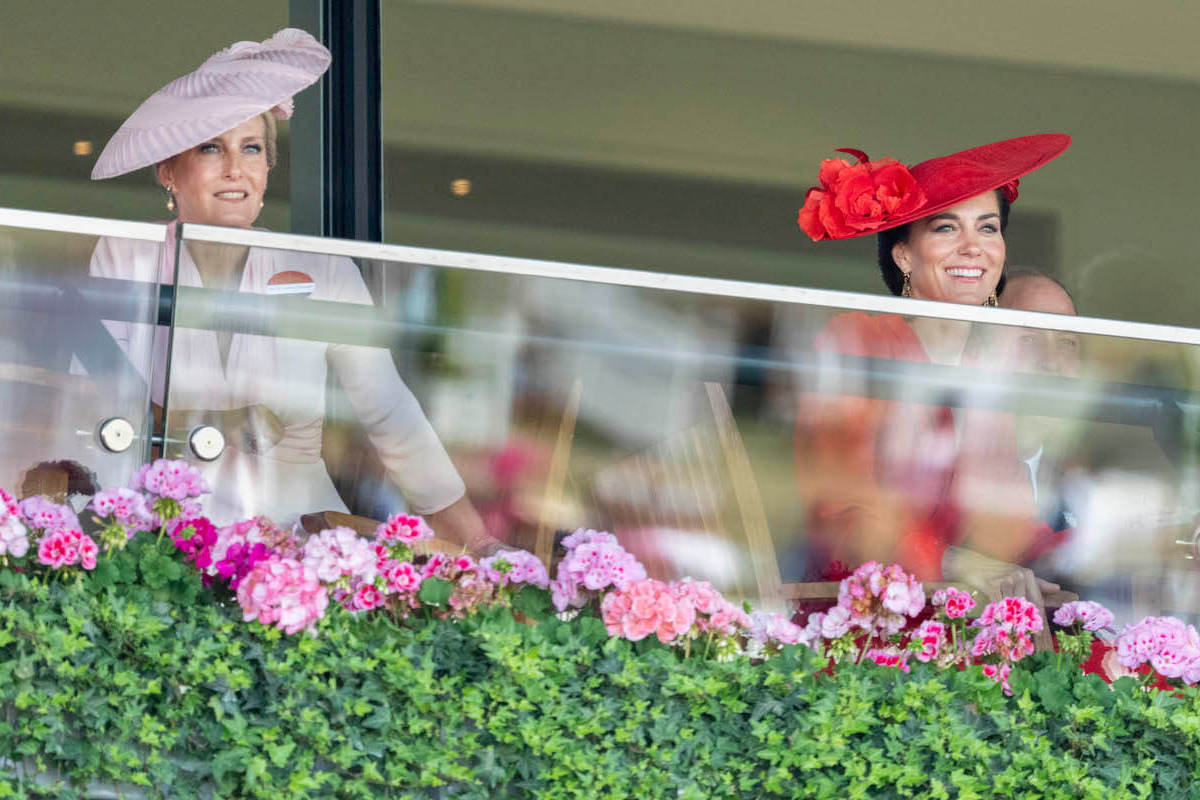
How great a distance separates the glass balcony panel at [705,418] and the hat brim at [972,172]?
82 centimetres

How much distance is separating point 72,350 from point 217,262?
288 millimetres

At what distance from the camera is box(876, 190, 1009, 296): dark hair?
4.09 metres

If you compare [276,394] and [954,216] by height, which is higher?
[954,216]

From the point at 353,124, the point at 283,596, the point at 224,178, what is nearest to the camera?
the point at 283,596

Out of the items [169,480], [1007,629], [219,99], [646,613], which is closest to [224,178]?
[219,99]

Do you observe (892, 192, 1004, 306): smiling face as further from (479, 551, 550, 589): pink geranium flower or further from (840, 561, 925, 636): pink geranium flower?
(479, 551, 550, 589): pink geranium flower

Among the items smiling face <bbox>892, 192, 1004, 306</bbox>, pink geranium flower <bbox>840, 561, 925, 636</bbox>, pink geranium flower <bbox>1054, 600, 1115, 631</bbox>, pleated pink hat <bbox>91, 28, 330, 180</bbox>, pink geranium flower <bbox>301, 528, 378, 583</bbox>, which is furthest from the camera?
smiling face <bbox>892, 192, 1004, 306</bbox>

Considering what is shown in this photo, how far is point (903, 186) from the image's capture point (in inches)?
159

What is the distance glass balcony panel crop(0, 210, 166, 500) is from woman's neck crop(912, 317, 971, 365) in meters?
1.32

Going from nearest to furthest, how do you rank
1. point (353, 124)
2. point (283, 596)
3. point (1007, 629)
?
point (283, 596) → point (1007, 629) → point (353, 124)

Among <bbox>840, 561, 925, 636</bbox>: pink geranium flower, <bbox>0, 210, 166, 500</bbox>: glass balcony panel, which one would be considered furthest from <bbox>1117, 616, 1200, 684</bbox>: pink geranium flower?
<bbox>0, 210, 166, 500</bbox>: glass balcony panel

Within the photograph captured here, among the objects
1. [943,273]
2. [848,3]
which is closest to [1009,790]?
[943,273]

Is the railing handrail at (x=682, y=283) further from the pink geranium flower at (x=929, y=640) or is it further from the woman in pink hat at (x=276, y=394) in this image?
the pink geranium flower at (x=929, y=640)

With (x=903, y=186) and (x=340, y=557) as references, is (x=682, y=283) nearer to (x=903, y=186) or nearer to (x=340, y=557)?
(x=340, y=557)
